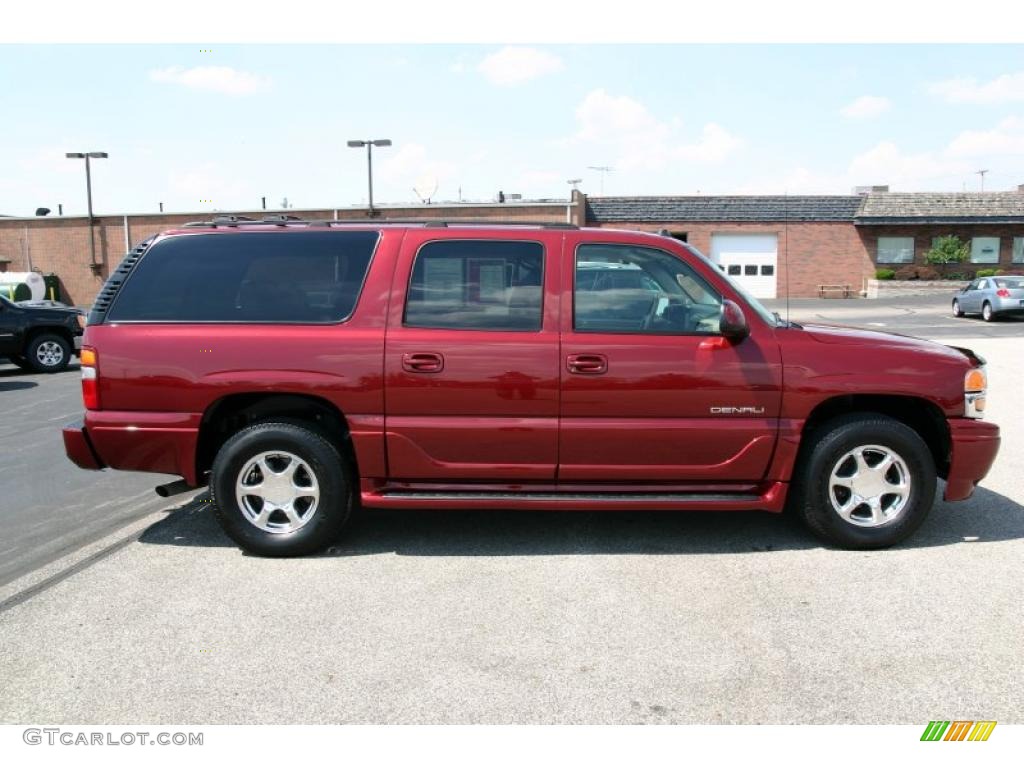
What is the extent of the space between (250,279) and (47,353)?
12.0 m

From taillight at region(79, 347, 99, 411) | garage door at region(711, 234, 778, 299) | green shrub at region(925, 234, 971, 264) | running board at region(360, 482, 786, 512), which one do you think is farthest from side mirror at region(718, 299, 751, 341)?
green shrub at region(925, 234, 971, 264)

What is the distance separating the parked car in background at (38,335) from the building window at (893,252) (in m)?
36.1

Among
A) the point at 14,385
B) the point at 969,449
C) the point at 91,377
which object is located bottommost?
the point at 14,385

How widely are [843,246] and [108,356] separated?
40.4 m

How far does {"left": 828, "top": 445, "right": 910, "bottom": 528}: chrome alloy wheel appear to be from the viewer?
191 inches

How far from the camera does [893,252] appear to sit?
40.6 meters

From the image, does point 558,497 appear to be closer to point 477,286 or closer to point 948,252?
point 477,286

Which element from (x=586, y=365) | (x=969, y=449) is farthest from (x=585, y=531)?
(x=969, y=449)

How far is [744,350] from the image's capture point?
473 cm

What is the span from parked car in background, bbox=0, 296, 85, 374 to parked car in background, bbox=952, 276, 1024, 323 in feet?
79.0

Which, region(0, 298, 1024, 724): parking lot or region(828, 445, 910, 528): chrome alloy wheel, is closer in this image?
region(0, 298, 1024, 724): parking lot

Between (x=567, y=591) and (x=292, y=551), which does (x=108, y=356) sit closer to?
(x=292, y=551)

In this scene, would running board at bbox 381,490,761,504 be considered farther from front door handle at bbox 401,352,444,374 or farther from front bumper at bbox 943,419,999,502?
front bumper at bbox 943,419,999,502

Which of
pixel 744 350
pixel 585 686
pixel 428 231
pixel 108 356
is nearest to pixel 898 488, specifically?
pixel 744 350
